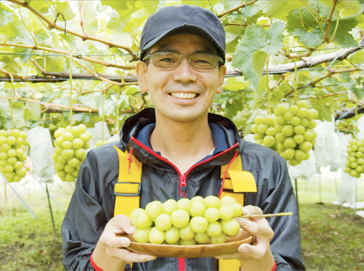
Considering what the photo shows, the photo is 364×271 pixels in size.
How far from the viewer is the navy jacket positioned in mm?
1518

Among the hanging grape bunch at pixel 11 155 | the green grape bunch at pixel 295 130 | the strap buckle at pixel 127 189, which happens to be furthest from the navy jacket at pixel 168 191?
the hanging grape bunch at pixel 11 155

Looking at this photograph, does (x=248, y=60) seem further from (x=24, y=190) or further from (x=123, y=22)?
(x=24, y=190)

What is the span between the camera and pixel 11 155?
3271 mm

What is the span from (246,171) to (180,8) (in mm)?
874

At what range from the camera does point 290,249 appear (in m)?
1.48

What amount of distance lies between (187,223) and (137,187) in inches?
17.8

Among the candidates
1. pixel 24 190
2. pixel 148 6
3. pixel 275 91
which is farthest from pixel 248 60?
pixel 24 190

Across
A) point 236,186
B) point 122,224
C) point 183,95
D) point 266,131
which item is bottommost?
point 122,224

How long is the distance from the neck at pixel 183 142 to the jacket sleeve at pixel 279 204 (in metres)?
0.31

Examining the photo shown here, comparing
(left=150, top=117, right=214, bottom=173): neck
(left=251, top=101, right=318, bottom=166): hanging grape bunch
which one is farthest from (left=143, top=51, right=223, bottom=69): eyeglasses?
(left=251, top=101, right=318, bottom=166): hanging grape bunch

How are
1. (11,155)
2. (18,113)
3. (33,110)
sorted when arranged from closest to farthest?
1. (11,155)
2. (18,113)
3. (33,110)

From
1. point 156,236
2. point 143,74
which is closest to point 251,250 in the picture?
point 156,236

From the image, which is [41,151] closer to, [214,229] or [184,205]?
[184,205]

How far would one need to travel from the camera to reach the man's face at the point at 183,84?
1.57 metres
